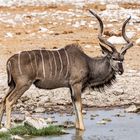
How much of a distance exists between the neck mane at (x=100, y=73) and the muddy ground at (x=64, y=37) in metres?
1.23

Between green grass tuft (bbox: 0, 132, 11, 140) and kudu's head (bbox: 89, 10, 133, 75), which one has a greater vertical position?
kudu's head (bbox: 89, 10, 133, 75)

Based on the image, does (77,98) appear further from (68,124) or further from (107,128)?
(107,128)

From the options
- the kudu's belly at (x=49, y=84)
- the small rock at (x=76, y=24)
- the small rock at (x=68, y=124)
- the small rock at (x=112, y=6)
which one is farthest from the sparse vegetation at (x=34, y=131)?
the small rock at (x=112, y=6)

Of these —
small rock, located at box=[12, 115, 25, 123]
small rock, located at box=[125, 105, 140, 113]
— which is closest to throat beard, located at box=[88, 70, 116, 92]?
small rock, located at box=[125, 105, 140, 113]

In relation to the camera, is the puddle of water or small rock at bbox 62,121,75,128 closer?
the puddle of water

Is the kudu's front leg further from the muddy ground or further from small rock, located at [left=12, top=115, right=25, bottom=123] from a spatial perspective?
the muddy ground

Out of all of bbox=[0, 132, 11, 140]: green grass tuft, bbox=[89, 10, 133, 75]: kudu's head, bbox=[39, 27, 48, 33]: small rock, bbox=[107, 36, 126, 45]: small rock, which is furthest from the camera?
bbox=[39, 27, 48, 33]: small rock

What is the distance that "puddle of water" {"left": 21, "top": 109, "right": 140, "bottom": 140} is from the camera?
A: 9.53 metres

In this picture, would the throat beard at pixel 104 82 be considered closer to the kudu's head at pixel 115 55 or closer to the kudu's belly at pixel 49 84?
the kudu's head at pixel 115 55

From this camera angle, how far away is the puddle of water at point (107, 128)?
9531 mm

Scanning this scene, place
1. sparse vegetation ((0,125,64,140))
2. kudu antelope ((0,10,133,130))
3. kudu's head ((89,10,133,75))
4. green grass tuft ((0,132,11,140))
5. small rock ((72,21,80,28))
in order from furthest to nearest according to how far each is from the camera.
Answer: small rock ((72,21,80,28))
kudu's head ((89,10,133,75))
kudu antelope ((0,10,133,130))
sparse vegetation ((0,125,64,140))
green grass tuft ((0,132,11,140))

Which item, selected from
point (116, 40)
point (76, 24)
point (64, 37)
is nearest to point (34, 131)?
point (116, 40)

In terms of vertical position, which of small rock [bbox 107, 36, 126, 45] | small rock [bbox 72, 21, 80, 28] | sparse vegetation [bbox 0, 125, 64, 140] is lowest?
sparse vegetation [bbox 0, 125, 64, 140]

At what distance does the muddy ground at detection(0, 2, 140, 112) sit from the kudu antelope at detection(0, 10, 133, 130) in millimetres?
1346
